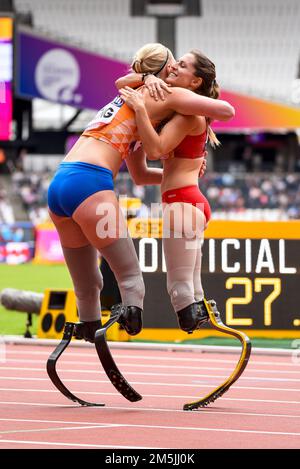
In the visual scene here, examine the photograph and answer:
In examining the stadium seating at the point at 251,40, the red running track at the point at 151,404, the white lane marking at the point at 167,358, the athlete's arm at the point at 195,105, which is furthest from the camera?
the stadium seating at the point at 251,40

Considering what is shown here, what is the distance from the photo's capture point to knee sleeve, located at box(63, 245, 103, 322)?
6.45 m

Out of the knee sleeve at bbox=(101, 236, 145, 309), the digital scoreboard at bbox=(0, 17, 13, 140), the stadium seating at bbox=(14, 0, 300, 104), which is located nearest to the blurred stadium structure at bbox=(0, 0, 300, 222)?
the stadium seating at bbox=(14, 0, 300, 104)

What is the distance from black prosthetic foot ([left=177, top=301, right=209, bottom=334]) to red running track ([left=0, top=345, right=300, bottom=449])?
501mm

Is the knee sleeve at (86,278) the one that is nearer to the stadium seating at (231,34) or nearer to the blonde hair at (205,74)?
the blonde hair at (205,74)

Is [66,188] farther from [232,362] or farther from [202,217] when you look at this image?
[232,362]

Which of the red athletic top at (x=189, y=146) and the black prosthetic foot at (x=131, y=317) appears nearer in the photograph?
the black prosthetic foot at (x=131, y=317)

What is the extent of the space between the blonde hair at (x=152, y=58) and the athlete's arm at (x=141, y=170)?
1.68ft

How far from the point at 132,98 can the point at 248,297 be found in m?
4.92

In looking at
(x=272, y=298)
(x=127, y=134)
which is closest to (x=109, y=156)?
(x=127, y=134)

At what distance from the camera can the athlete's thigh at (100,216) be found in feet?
20.0

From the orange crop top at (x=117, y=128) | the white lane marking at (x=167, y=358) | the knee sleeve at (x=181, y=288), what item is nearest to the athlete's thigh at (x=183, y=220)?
the knee sleeve at (x=181, y=288)

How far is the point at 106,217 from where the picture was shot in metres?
6.11

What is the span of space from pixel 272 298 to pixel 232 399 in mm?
3806

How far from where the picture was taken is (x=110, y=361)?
20.4ft
